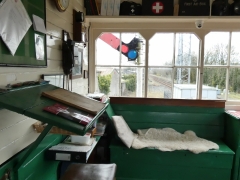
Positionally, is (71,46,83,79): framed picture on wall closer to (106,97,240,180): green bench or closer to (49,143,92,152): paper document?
(106,97,240,180): green bench

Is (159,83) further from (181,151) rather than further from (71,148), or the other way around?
(71,148)

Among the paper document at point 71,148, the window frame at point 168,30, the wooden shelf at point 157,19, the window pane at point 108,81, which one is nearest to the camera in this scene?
the paper document at point 71,148

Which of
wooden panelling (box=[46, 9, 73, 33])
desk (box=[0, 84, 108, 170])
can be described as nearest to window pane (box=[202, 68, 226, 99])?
wooden panelling (box=[46, 9, 73, 33])

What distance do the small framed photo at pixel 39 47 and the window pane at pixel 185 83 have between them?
207 cm

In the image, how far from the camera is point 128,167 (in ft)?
7.93

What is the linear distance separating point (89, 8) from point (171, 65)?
138 centimetres

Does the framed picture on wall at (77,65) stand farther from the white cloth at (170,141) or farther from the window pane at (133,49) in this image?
the white cloth at (170,141)

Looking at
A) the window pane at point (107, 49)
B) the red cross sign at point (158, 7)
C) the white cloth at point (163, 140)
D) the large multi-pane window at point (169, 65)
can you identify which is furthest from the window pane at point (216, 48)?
the window pane at point (107, 49)

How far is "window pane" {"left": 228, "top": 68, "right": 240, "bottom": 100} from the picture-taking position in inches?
121

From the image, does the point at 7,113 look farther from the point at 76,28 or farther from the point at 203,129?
the point at 203,129

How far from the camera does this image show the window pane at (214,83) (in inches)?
121

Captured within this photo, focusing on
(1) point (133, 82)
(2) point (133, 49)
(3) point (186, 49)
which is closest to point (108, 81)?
(1) point (133, 82)

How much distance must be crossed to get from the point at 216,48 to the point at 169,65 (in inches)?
27.8

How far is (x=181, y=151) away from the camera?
2312mm
